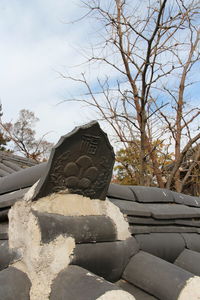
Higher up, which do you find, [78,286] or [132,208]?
[132,208]

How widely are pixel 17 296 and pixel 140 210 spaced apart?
841 millimetres

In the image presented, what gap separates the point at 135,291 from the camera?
1.38m

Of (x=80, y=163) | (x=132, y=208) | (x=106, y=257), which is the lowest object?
(x=106, y=257)

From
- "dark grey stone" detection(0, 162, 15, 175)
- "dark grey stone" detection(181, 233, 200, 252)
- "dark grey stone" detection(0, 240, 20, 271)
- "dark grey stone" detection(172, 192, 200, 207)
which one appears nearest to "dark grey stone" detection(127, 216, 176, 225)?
"dark grey stone" detection(181, 233, 200, 252)

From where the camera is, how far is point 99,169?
1.45 meters

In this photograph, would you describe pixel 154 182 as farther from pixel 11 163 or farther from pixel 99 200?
pixel 99 200

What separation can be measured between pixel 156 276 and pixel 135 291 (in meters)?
0.12

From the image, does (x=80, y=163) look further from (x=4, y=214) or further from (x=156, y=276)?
(x=156, y=276)

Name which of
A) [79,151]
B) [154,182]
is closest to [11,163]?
[79,151]

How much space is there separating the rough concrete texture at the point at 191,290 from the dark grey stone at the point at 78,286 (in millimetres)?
325

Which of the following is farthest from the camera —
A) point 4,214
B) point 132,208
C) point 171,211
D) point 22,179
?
point 171,211

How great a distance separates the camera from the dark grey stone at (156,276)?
128cm

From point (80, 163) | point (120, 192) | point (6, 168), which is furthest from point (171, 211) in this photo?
point (6, 168)

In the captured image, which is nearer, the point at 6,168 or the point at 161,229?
the point at 161,229
